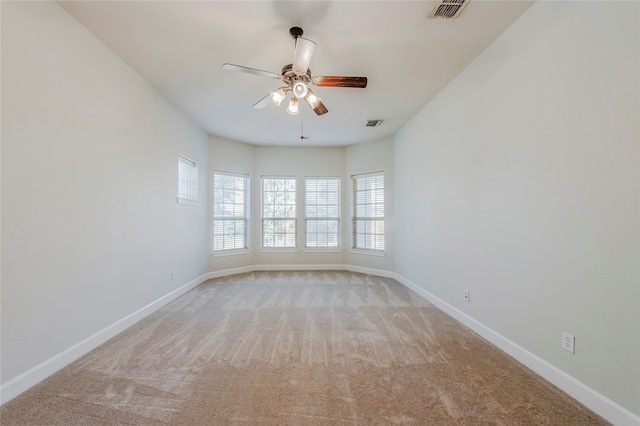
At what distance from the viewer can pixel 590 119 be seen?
5.50 feet

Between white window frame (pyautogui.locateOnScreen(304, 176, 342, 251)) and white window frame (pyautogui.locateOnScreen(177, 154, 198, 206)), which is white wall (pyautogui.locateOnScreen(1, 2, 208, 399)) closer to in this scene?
white window frame (pyautogui.locateOnScreen(177, 154, 198, 206))

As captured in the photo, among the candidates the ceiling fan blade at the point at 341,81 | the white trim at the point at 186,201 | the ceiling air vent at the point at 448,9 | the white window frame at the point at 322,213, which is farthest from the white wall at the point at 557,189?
the white trim at the point at 186,201

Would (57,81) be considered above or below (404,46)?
below

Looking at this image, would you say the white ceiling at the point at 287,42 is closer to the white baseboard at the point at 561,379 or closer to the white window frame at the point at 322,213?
the white window frame at the point at 322,213

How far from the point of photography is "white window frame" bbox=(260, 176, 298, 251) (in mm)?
6051

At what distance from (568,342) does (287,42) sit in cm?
316

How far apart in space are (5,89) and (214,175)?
3.55m

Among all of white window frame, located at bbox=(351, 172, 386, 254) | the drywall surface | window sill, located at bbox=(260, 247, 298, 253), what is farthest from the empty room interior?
window sill, located at bbox=(260, 247, 298, 253)

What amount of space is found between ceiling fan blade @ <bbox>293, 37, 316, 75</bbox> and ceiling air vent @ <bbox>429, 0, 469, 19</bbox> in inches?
37.6

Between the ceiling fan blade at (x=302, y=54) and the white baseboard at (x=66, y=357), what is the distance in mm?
2948

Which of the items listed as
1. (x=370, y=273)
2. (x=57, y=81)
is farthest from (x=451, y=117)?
(x=57, y=81)

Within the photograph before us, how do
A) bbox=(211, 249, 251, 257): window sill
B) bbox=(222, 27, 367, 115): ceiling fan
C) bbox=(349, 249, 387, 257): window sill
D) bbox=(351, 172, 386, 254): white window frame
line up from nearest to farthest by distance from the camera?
bbox=(222, 27, 367, 115): ceiling fan
bbox=(211, 249, 251, 257): window sill
bbox=(349, 249, 387, 257): window sill
bbox=(351, 172, 386, 254): white window frame

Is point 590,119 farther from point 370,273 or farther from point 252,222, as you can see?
point 252,222

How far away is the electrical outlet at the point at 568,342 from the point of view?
179 cm
